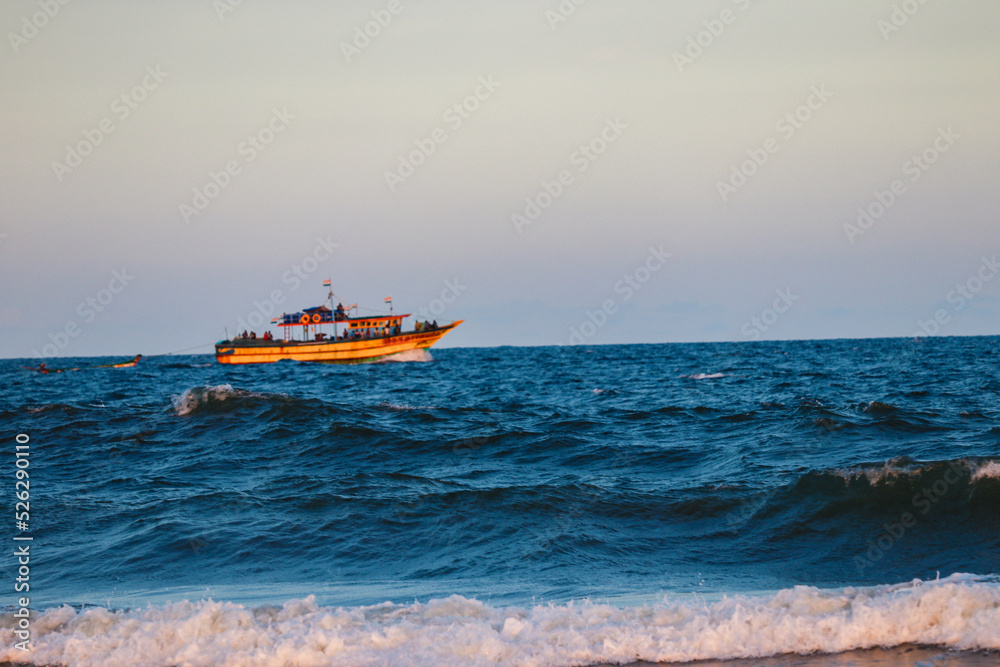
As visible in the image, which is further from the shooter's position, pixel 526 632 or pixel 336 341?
pixel 336 341

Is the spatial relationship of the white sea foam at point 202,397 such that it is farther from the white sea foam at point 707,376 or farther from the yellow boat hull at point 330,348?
the yellow boat hull at point 330,348

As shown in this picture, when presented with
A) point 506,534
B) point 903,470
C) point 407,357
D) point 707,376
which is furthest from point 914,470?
point 407,357

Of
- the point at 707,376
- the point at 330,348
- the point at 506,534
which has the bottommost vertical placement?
the point at 506,534

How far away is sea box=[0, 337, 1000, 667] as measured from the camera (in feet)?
21.3

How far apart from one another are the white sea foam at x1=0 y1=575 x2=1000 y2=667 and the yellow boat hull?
6884cm

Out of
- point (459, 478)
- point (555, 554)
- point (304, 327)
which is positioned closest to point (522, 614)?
point (555, 554)

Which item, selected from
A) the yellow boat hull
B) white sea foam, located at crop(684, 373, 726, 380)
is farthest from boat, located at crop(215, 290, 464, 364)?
white sea foam, located at crop(684, 373, 726, 380)

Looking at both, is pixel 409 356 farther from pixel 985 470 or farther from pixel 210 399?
pixel 985 470

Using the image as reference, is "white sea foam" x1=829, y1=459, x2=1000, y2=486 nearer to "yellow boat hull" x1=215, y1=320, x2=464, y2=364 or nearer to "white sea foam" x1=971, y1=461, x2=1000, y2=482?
"white sea foam" x1=971, y1=461, x2=1000, y2=482

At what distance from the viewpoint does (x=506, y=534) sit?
11.1 meters

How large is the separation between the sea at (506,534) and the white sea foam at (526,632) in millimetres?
21

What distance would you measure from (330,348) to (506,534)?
6685 cm

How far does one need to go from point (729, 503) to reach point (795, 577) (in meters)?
2.95

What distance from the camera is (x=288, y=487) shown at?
14.2 m
